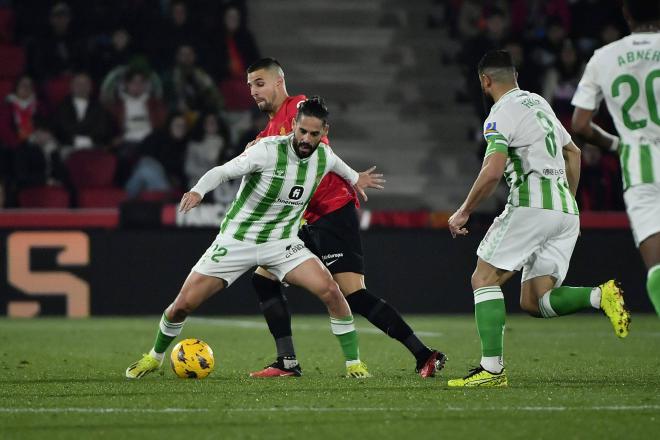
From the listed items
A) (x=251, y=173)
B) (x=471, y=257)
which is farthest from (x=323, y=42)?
(x=251, y=173)

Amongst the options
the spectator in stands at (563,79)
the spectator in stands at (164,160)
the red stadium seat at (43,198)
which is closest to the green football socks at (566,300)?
the spectator in stands at (164,160)

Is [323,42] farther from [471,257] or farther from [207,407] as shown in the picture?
[207,407]

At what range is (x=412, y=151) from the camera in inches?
677

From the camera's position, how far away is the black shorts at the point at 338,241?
7684 mm

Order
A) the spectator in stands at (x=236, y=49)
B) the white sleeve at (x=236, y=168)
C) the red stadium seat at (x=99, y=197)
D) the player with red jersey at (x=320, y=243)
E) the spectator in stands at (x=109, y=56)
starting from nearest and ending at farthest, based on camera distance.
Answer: the white sleeve at (x=236, y=168) → the player with red jersey at (x=320, y=243) → the red stadium seat at (x=99, y=197) → the spectator in stands at (x=109, y=56) → the spectator in stands at (x=236, y=49)

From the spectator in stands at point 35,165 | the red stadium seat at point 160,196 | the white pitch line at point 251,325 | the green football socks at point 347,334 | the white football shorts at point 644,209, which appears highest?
the white football shorts at point 644,209

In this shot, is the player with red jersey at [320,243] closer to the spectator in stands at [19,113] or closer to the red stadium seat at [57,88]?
the spectator in stands at [19,113]

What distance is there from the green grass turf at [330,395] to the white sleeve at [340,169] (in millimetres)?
1289

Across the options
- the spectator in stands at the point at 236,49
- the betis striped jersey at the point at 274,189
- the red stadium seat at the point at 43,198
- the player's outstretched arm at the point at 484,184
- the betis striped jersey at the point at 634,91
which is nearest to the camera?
the betis striped jersey at the point at 634,91

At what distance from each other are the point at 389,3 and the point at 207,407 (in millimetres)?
13373

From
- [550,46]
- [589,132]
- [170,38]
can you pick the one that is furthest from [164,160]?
[589,132]

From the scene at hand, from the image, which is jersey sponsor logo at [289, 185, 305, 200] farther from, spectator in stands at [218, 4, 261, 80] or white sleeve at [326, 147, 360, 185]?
spectator in stands at [218, 4, 261, 80]

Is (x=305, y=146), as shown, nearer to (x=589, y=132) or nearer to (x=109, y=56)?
(x=589, y=132)

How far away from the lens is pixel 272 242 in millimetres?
7340
